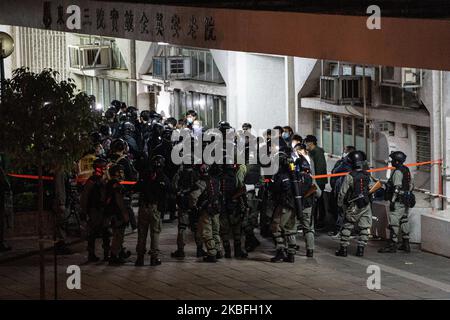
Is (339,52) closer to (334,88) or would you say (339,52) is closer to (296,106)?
(334,88)

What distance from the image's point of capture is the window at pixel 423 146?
20.0 m

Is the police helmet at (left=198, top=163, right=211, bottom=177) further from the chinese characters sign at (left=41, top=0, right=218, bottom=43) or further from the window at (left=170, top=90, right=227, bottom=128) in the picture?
the window at (left=170, top=90, right=227, bottom=128)

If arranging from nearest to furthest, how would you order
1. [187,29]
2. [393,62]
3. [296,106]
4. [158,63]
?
1. [393,62]
2. [187,29]
3. [296,106]
4. [158,63]

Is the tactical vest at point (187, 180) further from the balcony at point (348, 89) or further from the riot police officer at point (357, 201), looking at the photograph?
the balcony at point (348, 89)

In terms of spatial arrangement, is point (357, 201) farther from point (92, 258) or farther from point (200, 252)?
point (92, 258)

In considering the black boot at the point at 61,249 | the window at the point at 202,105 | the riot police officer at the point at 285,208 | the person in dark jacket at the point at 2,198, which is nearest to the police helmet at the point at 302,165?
the riot police officer at the point at 285,208

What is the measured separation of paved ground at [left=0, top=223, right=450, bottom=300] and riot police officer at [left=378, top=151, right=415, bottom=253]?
25 centimetres

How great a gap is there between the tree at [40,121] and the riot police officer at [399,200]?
581 centimetres

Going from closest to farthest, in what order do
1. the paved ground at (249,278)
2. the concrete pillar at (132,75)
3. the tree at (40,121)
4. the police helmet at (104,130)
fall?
the tree at (40,121) → the paved ground at (249,278) → the police helmet at (104,130) → the concrete pillar at (132,75)

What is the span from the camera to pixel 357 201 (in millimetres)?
18359

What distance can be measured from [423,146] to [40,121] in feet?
26.0

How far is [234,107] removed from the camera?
92.0ft
